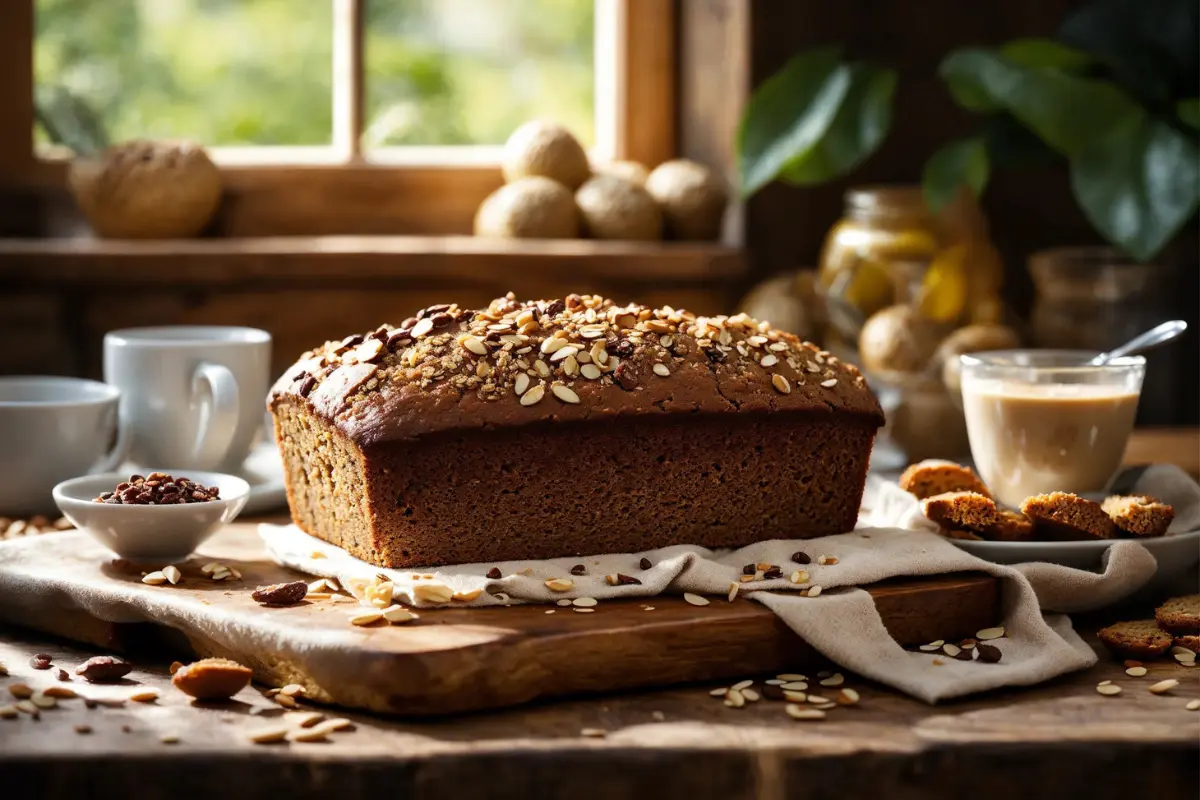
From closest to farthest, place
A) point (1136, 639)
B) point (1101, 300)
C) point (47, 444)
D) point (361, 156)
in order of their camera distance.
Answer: point (1136, 639), point (47, 444), point (1101, 300), point (361, 156)

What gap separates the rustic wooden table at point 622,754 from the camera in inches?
42.0

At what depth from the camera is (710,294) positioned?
8.75 ft

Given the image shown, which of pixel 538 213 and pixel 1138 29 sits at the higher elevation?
pixel 1138 29

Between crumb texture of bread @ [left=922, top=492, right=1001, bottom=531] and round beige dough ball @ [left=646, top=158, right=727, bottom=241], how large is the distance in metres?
1.23

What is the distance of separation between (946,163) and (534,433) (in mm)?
1196

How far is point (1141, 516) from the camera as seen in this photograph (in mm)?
1508

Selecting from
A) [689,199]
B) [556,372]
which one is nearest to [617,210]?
[689,199]

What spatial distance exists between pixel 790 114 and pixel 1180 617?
49.5 inches

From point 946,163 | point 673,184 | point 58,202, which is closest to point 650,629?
point 946,163

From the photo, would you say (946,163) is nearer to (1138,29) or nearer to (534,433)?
(1138,29)

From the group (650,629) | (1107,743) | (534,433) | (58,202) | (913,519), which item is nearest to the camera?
(1107,743)

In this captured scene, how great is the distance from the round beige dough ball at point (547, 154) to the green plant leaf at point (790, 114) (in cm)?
36

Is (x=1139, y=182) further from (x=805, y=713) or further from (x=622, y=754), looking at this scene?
(x=622, y=754)

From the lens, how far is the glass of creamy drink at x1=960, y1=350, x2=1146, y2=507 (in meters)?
1.67
